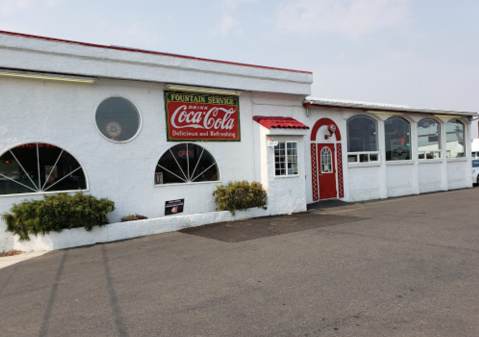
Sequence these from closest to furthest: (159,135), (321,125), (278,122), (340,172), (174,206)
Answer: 1. (159,135)
2. (174,206)
3. (278,122)
4. (321,125)
5. (340,172)

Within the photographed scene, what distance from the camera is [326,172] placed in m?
13.8

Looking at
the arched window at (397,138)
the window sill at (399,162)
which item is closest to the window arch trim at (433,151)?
the arched window at (397,138)

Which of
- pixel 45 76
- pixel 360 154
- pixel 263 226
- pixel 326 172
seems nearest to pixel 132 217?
pixel 263 226

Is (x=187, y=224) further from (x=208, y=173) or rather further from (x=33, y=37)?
(x=33, y=37)

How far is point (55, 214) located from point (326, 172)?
9.56 m

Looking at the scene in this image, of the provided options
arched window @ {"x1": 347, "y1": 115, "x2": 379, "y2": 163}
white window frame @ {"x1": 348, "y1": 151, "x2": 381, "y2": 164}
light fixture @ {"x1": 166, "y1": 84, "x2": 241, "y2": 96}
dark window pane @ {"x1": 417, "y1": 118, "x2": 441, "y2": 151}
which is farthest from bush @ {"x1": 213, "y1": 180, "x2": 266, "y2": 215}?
dark window pane @ {"x1": 417, "y1": 118, "x2": 441, "y2": 151}

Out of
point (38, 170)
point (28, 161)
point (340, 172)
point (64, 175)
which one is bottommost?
point (340, 172)

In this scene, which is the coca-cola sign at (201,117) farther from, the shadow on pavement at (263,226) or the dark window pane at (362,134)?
the dark window pane at (362,134)

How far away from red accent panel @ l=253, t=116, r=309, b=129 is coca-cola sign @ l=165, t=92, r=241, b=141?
2.73 ft

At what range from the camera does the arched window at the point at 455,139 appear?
18.3 m

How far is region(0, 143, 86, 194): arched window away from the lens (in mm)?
8234

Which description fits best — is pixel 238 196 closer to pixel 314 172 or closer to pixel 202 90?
pixel 202 90

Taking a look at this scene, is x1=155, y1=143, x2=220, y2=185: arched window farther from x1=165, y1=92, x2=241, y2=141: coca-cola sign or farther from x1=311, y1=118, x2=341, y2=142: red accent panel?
x1=311, y1=118, x2=341, y2=142: red accent panel

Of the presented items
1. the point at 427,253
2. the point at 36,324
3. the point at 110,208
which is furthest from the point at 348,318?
the point at 110,208
